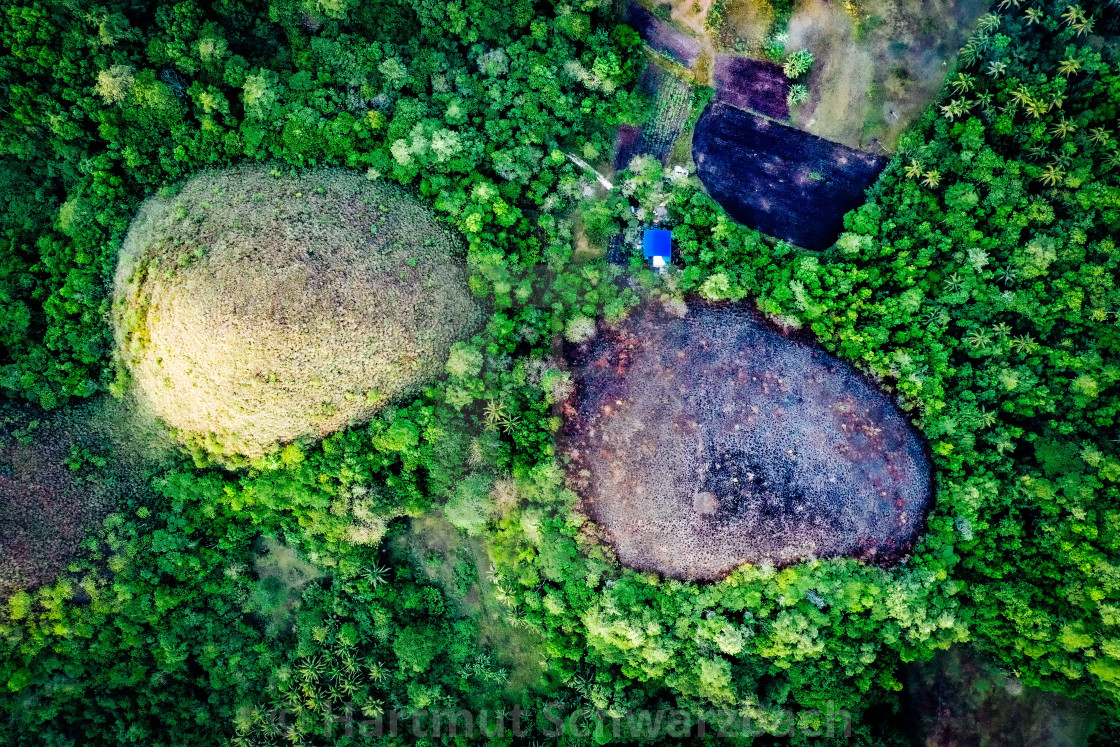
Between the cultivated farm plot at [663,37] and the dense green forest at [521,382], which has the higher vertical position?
the cultivated farm plot at [663,37]

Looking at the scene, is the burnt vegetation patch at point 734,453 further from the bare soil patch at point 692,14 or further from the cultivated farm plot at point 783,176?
the bare soil patch at point 692,14

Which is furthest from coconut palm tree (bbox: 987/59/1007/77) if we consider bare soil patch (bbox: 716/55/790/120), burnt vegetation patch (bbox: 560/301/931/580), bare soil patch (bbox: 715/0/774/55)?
burnt vegetation patch (bbox: 560/301/931/580)

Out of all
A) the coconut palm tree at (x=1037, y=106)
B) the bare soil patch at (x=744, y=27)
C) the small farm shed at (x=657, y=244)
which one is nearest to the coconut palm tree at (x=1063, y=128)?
the coconut palm tree at (x=1037, y=106)

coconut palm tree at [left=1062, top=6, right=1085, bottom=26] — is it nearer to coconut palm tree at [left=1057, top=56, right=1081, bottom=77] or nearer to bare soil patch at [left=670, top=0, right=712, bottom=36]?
coconut palm tree at [left=1057, top=56, right=1081, bottom=77]

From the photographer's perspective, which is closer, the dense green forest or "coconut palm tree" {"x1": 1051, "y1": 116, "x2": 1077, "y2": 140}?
"coconut palm tree" {"x1": 1051, "y1": 116, "x2": 1077, "y2": 140}

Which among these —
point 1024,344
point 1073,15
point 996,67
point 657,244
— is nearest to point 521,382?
point 657,244

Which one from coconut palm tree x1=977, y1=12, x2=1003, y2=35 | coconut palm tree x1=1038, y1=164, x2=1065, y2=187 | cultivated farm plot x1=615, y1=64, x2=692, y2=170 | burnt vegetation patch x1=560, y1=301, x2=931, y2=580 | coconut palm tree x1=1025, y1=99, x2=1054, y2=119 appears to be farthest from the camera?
cultivated farm plot x1=615, y1=64, x2=692, y2=170
